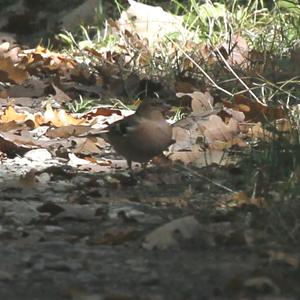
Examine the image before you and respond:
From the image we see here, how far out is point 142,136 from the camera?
4746 mm

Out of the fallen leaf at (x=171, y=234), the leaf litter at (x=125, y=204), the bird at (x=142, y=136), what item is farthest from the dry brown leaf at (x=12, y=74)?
the fallen leaf at (x=171, y=234)

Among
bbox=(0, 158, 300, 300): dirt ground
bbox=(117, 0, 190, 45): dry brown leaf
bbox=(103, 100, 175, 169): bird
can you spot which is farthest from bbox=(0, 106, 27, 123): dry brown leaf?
bbox=(117, 0, 190, 45): dry brown leaf

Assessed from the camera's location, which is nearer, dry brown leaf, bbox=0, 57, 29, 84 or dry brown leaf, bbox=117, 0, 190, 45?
dry brown leaf, bbox=0, 57, 29, 84

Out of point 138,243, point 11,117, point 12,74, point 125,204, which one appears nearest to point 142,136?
point 125,204

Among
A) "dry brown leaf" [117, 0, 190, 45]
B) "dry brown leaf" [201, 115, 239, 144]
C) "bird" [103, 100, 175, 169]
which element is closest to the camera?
"bird" [103, 100, 175, 169]

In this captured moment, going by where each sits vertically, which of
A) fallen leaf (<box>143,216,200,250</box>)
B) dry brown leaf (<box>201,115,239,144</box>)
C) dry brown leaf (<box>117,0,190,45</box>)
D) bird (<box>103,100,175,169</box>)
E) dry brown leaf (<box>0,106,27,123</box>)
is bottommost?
dry brown leaf (<box>117,0,190,45</box>)

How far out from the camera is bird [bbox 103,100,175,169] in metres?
4.71

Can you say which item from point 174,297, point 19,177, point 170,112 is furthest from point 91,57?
point 174,297

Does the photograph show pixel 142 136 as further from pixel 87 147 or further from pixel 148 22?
pixel 148 22

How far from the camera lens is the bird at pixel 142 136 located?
471 centimetres

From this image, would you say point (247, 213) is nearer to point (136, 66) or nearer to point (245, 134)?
point (245, 134)

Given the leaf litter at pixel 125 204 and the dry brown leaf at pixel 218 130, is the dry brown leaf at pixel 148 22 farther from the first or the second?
the dry brown leaf at pixel 218 130

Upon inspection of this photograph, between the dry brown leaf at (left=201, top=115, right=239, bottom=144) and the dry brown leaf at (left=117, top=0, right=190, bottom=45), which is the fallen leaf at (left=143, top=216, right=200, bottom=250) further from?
the dry brown leaf at (left=117, top=0, right=190, bottom=45)

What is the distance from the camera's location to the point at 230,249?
3463 mm
